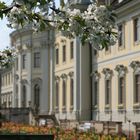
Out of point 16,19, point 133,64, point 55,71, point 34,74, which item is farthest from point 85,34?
point 34,74

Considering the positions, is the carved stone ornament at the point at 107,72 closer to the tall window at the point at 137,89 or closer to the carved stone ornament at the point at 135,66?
the carved stone ornament at the point at 135,66

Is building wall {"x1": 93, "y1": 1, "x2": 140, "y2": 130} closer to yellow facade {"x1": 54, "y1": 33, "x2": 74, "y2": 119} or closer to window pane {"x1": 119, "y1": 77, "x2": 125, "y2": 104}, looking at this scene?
window pane {"x1": 119, "y1": 77, "x2": 125, "y2": 104}

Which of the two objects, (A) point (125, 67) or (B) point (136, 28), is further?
(A) point (125, 67)

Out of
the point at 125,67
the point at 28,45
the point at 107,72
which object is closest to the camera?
the point at 125,67

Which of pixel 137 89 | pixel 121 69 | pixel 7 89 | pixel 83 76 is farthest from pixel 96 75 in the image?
pixel 7 89

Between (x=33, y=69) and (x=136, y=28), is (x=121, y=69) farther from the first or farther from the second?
(x=33, y=69)

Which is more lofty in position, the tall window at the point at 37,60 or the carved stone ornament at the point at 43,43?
the carved stone ornament at the point at 43,43

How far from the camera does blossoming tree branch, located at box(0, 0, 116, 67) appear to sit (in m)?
7.05

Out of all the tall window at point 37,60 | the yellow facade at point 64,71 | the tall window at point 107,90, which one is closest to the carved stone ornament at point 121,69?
the tall window at point 107,90

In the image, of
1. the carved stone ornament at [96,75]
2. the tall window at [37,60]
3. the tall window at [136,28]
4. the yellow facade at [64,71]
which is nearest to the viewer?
the tall window at [136,28]

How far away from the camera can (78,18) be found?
716 cm

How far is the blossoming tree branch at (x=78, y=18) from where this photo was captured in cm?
705

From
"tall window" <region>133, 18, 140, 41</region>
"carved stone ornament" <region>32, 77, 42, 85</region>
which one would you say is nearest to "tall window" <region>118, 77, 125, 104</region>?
"tall window" <region>133, 18, 140, 41</region>

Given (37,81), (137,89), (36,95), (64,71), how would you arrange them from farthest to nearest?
(36,95) → (37,81) → (64,71) → (137,89)
